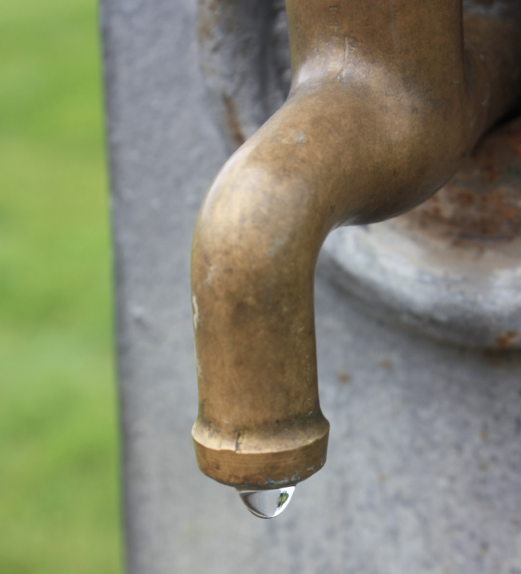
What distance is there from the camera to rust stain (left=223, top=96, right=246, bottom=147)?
53 centimetres

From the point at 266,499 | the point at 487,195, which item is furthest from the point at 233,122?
the point at 266,499

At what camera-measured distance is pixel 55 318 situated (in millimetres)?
1934

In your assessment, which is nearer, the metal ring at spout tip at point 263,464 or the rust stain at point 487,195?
the metal ring at spout tip at point 263,464

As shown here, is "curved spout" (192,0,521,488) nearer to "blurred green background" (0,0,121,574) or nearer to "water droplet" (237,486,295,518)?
"water droplet" (237,486,295,518)

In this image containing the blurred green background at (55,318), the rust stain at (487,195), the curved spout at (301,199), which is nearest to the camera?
the curved spout at (301,199)

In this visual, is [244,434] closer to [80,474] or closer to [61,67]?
[80,474]

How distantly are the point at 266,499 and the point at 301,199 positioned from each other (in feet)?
0.44

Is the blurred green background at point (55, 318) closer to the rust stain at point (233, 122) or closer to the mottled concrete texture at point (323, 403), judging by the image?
the mottled concrete texture at point (323, 403)

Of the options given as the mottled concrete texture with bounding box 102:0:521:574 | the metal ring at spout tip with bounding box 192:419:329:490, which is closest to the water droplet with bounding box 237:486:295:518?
the metal ring at spout tip with bounding box 192:419:329:490

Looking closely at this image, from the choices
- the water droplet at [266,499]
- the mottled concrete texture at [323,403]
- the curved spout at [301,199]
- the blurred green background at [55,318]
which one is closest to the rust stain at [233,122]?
the mottled concrete texture at [323,403]

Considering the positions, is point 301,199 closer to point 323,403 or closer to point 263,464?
point 263,464

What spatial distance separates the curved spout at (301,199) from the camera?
295 millimetres

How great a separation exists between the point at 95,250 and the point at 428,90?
1.94 meters

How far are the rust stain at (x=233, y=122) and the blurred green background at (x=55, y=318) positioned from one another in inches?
37.5
